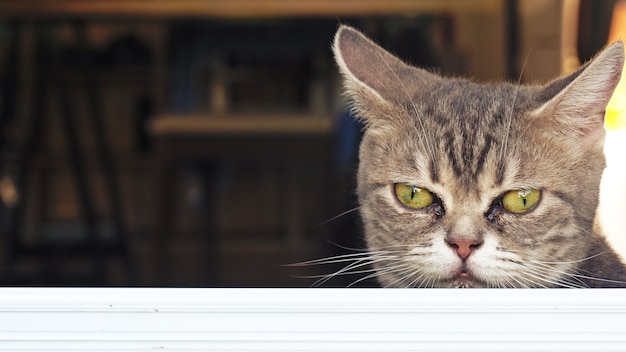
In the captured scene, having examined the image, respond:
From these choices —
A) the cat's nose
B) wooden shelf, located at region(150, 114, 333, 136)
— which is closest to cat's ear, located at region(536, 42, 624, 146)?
the cat's nose

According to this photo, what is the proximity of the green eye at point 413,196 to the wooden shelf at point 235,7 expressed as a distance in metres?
1.64

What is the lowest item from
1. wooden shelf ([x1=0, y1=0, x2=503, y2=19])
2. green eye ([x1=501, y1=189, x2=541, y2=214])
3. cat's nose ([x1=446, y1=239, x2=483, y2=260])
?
wooden shelf ([x1=0, y1=0, x2=503, y2=19])

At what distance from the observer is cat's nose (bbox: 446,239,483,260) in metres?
0.96

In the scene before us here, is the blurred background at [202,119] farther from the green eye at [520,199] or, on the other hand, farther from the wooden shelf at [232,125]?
the green eye at [520,199]

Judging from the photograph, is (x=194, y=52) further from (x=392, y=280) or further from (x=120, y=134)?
(x=392, y=280)

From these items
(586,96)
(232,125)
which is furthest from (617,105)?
(232,125)

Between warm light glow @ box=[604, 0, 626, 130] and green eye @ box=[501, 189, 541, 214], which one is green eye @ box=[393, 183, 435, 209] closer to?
green eye @ box=[501, 189, 541, 214]

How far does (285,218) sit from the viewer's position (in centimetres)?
413

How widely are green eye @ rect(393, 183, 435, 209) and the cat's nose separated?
90 mm
